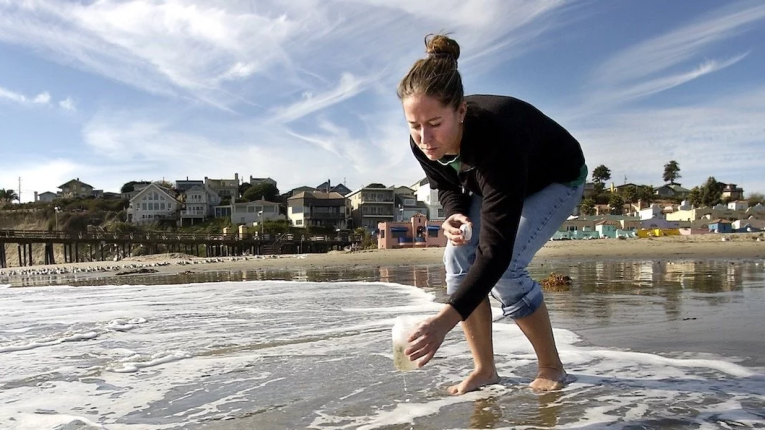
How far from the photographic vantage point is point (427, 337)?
57.8 inches

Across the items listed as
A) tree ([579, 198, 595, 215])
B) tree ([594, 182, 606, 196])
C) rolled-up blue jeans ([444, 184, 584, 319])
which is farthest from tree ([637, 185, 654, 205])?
rolled-up blue jeans ([444, 184, 584, 319])

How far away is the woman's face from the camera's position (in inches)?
69.5

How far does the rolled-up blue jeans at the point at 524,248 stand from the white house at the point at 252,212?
239 feet

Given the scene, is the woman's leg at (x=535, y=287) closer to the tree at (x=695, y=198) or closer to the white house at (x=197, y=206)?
the tree at (x=695, y=198)

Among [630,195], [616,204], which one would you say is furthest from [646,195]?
[616,204]

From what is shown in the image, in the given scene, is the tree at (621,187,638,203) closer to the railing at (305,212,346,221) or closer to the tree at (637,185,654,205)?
the tree at (637,185,654,205)

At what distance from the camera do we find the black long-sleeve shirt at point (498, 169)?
66.2 inches

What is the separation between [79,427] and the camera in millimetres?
1882

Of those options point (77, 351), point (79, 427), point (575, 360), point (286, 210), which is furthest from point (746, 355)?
point (286, 210)

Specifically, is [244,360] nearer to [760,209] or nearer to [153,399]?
[153,399]

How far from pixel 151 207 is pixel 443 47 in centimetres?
8484

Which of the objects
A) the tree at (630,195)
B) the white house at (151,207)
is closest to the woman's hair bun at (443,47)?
the tree at (630,195)

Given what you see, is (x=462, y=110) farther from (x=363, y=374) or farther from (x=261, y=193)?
(x=261, y=193)

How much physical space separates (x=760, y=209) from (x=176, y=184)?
8997cm
